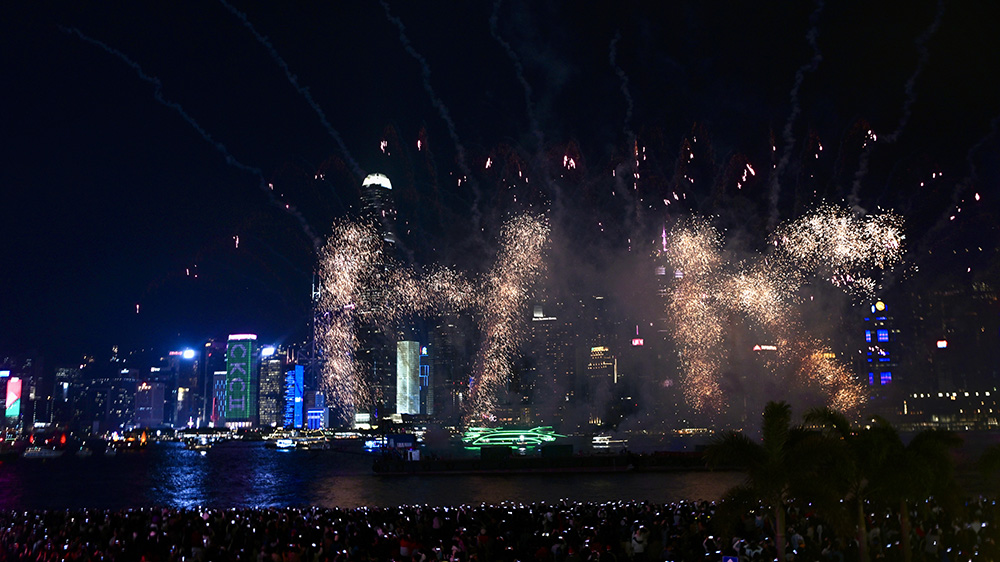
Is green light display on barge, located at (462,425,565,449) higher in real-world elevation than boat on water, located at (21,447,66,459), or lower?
higher

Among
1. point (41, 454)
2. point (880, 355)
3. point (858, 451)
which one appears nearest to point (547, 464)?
point (858, 451)

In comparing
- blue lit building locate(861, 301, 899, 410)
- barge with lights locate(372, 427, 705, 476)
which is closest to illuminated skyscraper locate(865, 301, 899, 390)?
blue lit building locate(861, 301, 899, 410)

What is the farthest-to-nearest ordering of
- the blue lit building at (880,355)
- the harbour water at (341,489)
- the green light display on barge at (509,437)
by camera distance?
the blue lit building at (880,355) < the green light display on barge at (509,437) < the harbour water at (341,489)

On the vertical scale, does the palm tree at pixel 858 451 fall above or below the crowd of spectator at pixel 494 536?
above

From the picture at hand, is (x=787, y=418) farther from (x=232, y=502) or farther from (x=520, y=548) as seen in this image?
(x=232, y=502)

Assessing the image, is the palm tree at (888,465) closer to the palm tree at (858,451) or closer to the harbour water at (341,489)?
the palm tree at (858,451)

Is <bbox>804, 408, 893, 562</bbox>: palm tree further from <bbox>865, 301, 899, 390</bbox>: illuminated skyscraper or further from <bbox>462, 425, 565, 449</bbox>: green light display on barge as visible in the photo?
<bbox>865, 301, 899, 390</bbox>: illuminated skyscraper

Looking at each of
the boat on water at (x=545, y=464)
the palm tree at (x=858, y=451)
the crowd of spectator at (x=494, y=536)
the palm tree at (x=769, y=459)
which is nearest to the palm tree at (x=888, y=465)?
the palm tree at (x=858, y=451)

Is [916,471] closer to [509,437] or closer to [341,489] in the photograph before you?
[341,489]

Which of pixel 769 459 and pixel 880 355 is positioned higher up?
pixel 880 355
